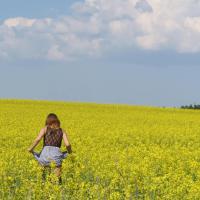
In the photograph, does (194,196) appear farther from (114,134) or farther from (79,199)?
(114,134)

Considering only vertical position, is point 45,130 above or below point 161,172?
above

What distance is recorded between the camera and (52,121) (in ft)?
36.7

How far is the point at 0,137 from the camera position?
800 inches

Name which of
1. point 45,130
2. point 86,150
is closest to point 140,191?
point 45,130

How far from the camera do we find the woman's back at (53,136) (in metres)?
11.3

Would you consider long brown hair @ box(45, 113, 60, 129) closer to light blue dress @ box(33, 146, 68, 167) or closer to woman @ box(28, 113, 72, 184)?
woman @ box(28, 113, 72, 184)

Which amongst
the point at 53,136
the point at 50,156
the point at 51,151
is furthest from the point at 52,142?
the point at 50,156

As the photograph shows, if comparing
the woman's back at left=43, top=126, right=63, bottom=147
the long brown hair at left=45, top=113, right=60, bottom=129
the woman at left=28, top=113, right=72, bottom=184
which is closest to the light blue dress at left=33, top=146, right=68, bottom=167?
the woman at left=28, top=113, right=72, bottom=184

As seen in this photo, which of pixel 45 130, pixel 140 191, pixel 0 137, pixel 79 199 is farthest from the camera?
pixel 0 137

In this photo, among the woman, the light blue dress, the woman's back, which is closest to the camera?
the light blue dress

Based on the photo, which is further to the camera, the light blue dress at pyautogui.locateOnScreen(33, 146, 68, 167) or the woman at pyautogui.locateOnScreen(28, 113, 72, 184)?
the woman at pyautogui.locateOnScreen(28, 113, 72, 184)

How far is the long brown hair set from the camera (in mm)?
11172

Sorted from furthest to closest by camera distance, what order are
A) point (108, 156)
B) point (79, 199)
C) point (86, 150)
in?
point (86, 150) < point (108, 156) < point (79, 199)

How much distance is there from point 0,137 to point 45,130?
30.2 feet
